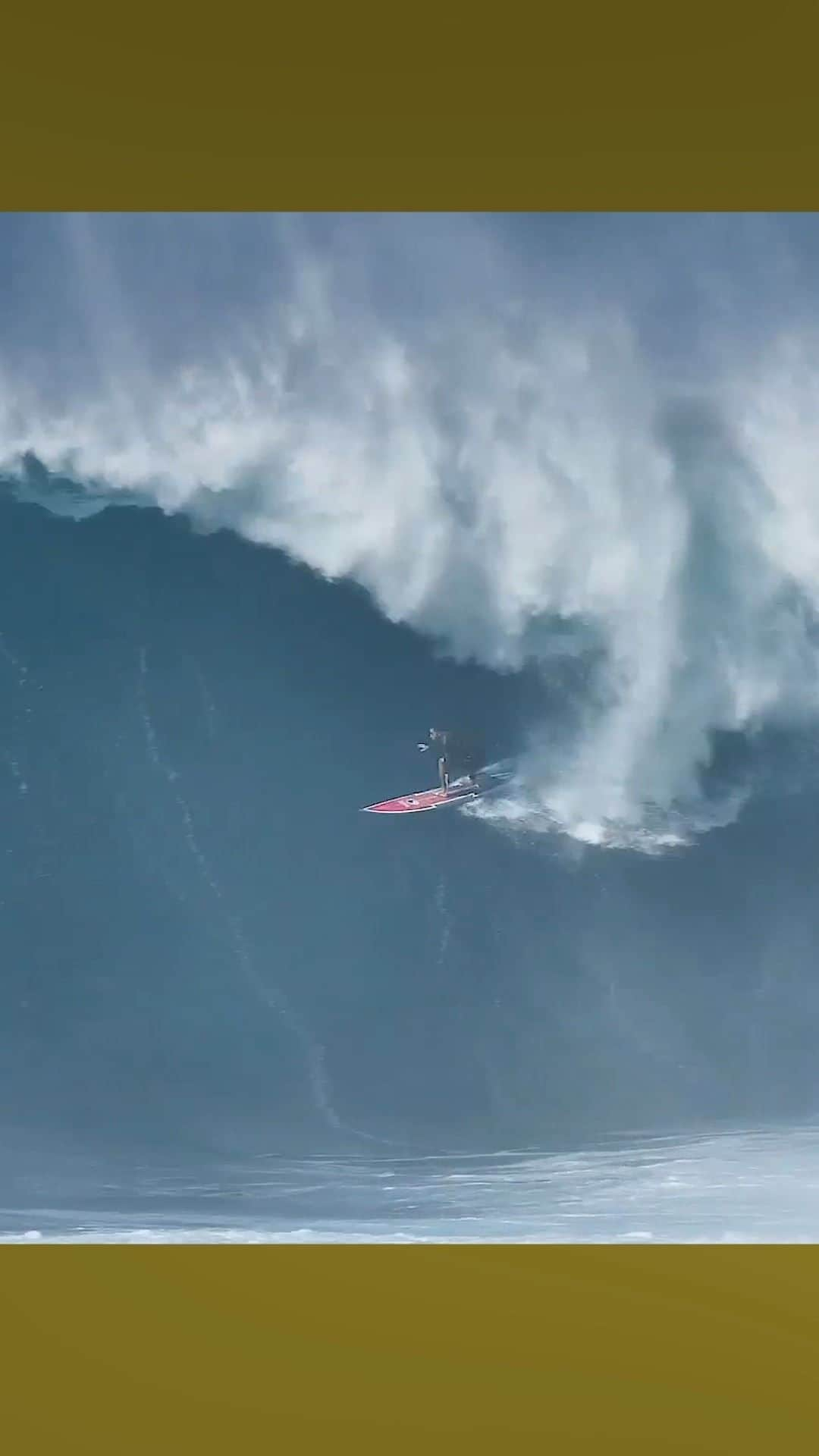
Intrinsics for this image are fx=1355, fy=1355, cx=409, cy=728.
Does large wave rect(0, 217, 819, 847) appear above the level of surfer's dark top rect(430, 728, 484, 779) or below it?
above

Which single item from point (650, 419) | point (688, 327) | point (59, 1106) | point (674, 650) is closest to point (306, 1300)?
point (59, 1106)

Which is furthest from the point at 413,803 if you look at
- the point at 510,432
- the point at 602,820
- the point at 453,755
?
the point at 510,432

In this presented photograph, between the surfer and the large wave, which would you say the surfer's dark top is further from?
the large wave

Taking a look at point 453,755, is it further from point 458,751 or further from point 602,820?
point 602,820

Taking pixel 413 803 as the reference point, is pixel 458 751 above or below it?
above

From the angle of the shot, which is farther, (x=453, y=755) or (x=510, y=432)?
(x=453, y=755)

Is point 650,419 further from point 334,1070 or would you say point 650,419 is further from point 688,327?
point 334,1070

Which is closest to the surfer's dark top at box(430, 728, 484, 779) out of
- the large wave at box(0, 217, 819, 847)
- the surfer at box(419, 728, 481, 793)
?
the surfer at box(419, 728, 481, 793)
